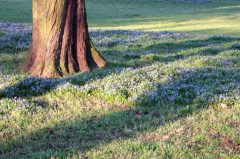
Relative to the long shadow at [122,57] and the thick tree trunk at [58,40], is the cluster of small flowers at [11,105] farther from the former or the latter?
the thick tree trunk at [58,40]

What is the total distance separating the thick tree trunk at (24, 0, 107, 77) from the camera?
10828mm

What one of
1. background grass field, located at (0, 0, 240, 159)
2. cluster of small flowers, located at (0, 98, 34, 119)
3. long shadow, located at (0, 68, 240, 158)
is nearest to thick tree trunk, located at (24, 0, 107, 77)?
background grass field, located at (0, 0, 240, 159)

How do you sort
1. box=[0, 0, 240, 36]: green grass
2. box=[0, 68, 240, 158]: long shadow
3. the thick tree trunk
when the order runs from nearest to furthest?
box=[0, 68, 240, 158]: long shadow, the thick tree trunk, box=[0, 0, 240, 36]: green grass

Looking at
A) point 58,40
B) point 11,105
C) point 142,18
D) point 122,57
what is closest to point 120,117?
point 11,105

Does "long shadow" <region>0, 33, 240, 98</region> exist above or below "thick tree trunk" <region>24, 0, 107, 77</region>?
below

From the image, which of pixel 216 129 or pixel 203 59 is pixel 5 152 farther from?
pixel 203 59

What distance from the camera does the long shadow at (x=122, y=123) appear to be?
21.7ft

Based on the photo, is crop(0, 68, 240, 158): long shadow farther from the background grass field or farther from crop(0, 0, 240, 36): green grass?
crop(0, 0, 240, 36): green grass

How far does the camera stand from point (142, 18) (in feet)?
124

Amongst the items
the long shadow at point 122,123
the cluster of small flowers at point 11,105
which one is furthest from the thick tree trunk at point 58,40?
the long shadow at point 122,123

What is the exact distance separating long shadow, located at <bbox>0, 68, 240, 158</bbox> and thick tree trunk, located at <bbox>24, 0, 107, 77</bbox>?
Result: 273 centimetres

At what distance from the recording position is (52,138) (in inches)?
278

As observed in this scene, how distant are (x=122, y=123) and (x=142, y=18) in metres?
30.6

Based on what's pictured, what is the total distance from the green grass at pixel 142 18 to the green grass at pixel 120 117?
56.3 feet
